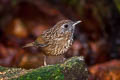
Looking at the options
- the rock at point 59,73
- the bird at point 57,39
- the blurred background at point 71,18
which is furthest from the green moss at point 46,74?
the blurred background at point 71,18

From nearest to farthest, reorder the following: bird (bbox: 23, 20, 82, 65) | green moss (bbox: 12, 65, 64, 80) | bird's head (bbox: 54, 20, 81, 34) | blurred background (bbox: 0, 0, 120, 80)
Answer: green moss (bbox: 12, 65, 64, 80)
bird (bbox: 23, 20, 82, 65)
bird's head (bbox: 54, 20, 81, 34)
blurred background (bbox: 0, 0, 120, 80)

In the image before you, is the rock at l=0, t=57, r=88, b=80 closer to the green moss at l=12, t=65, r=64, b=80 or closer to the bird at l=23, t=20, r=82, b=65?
the green moss at l=12, t=65, r=64, b=80

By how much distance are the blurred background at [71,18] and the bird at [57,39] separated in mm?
3346

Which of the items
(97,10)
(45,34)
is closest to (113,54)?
(97,10)

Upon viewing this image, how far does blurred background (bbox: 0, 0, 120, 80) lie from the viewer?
11352 millimetres

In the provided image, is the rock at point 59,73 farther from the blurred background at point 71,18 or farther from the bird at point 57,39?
the blurred background at point 71,18

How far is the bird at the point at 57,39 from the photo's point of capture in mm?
6975

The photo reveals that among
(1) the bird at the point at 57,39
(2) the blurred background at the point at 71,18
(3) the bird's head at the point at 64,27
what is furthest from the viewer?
(2) the blurred background at the point at 71,18

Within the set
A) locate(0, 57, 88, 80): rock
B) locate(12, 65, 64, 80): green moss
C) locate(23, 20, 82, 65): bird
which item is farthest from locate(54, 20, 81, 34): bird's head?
locate(12, 65, 64, 80): green moss

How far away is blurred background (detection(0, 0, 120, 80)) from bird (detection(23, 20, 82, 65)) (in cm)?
335

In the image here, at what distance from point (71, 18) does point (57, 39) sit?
15.1ft

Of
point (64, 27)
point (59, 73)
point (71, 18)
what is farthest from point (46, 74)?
point (71, 18)

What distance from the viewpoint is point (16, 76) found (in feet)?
18.3

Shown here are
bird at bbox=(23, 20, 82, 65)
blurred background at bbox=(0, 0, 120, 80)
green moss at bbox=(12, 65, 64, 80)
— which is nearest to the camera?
green moss at bbox=(12, 65, 64, 80)
